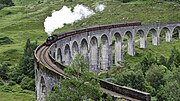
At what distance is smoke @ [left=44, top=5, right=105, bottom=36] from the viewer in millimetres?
84231

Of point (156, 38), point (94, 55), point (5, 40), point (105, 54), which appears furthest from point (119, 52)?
point (5, 40)

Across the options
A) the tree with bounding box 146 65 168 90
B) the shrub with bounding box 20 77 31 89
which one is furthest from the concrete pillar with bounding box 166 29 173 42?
the tree with bounding box 146 65 168 90

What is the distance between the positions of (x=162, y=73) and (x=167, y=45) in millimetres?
50452

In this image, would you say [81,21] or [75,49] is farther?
[81,21]

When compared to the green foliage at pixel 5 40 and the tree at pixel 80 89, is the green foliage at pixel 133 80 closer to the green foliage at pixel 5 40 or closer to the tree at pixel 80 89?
the tree at pixel 80 89

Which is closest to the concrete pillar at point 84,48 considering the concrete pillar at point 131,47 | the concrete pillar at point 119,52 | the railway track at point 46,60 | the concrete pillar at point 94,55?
the concrete pillar at point 94,55

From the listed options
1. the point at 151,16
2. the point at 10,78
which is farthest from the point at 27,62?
the point at 151,16

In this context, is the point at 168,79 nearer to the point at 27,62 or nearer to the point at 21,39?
the point at 27,62

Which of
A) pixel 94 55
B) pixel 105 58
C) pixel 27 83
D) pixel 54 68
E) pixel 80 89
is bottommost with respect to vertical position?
pixel 27 83

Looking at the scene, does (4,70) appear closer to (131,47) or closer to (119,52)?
(119,52)

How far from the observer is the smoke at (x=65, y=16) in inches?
3316

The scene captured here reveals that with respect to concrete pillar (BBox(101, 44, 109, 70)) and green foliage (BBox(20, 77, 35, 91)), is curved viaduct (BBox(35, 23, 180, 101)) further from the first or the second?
green foliage (BBox(20, 77, 35, 91))

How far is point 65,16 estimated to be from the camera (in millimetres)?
99000

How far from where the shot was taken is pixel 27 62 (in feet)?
244
